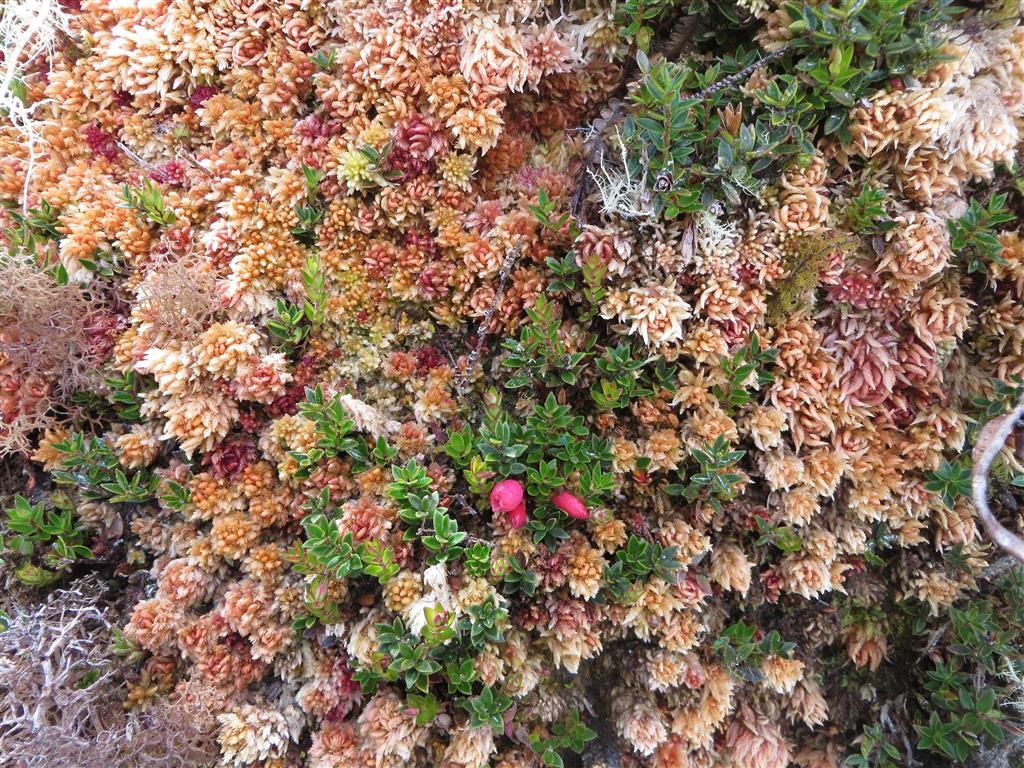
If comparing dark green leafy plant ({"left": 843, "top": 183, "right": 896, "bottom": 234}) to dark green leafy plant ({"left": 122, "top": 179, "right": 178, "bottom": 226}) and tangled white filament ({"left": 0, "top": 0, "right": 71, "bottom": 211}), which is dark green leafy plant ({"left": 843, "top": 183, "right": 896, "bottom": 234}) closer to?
dark green leafy plant ({"left": 122, "top": 179, "right": 178, "bottom": 226})

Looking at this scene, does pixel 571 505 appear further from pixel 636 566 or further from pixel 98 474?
pixel 98 474

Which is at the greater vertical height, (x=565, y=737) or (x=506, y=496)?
(x=506, y=496)

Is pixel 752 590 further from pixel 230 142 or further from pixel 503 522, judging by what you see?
pixel 230 142

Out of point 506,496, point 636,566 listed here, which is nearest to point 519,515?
point 506,496

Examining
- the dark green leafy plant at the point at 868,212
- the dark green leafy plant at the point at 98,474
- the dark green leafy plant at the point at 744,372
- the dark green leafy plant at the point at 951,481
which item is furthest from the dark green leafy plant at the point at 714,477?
the dark green leafy plant at the point at 98,474

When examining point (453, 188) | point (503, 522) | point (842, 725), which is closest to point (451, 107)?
point (453, 188)

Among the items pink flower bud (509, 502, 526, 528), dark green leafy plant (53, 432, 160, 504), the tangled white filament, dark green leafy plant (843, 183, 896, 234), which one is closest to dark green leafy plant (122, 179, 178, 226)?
the tangled white filament

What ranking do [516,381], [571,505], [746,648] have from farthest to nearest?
[746,648]
[516,381]
[571,505]
